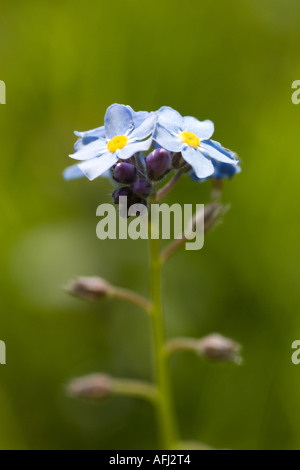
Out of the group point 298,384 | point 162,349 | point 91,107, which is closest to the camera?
point 162,349

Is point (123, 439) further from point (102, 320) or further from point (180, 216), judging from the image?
point (180, 216)

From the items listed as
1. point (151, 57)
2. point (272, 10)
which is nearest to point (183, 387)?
point (151, 57)

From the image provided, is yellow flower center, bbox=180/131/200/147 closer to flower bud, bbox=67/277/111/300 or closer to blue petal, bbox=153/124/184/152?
blue petal, bbox=153/124/184/152

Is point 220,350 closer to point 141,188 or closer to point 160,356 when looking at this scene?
point 160,356

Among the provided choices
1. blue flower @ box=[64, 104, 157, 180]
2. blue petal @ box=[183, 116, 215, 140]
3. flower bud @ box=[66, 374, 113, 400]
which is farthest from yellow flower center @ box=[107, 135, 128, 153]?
flower bud @ box=[66, 374, 113, 400]

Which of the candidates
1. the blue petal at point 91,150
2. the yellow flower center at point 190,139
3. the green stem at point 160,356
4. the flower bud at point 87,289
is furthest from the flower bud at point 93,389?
the yellow flower center at point 190,139

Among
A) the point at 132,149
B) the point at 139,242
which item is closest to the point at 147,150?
the point at 132,149
